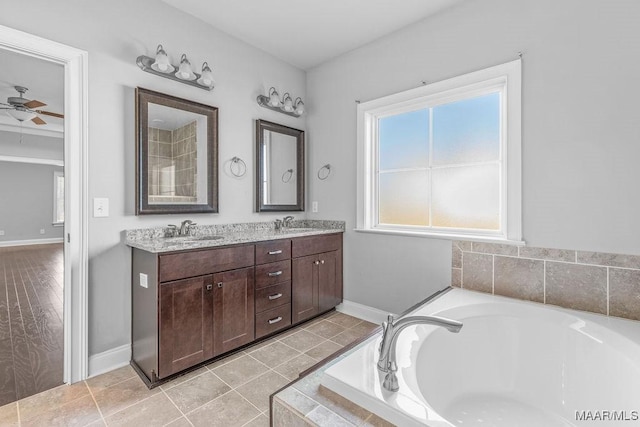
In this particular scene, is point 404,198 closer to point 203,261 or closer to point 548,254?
point 548,254

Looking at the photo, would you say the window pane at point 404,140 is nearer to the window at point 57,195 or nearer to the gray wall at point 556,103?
the gray wall at point 556,103

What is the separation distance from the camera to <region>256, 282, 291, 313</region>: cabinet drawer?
2.30m

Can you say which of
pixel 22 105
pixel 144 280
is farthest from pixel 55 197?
pixel 144 280

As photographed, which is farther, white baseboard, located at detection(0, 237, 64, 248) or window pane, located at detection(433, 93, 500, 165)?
white baseboard, located at detection(0, 237, 64, 248)

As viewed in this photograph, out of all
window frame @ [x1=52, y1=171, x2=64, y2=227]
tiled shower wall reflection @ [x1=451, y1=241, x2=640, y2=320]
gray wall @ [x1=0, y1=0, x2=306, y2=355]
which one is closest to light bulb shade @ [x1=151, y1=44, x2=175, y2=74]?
gray wall @ [x1=0, y1=0, x2=306, y2=355]

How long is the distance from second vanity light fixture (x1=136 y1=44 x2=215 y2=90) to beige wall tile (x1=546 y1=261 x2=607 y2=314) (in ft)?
9.33

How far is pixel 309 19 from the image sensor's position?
2.47 metres

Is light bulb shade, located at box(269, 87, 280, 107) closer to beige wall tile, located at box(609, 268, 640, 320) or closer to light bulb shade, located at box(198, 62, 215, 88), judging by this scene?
light bulb shade, located at box(198, 62, 215, 88)

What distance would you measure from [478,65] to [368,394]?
2320 mm

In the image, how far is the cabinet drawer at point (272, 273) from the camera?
2297 millimetres

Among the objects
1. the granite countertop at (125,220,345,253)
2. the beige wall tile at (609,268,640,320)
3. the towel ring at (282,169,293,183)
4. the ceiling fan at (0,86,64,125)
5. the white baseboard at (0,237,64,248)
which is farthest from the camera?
the white baseboard at (0,237,64,248)

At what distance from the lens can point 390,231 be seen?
269 cm

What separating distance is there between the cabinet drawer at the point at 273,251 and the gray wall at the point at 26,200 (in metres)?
8.14

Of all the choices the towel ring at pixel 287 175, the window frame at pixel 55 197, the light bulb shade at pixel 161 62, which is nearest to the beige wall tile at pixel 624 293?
the towel ring at pixel 287 175
